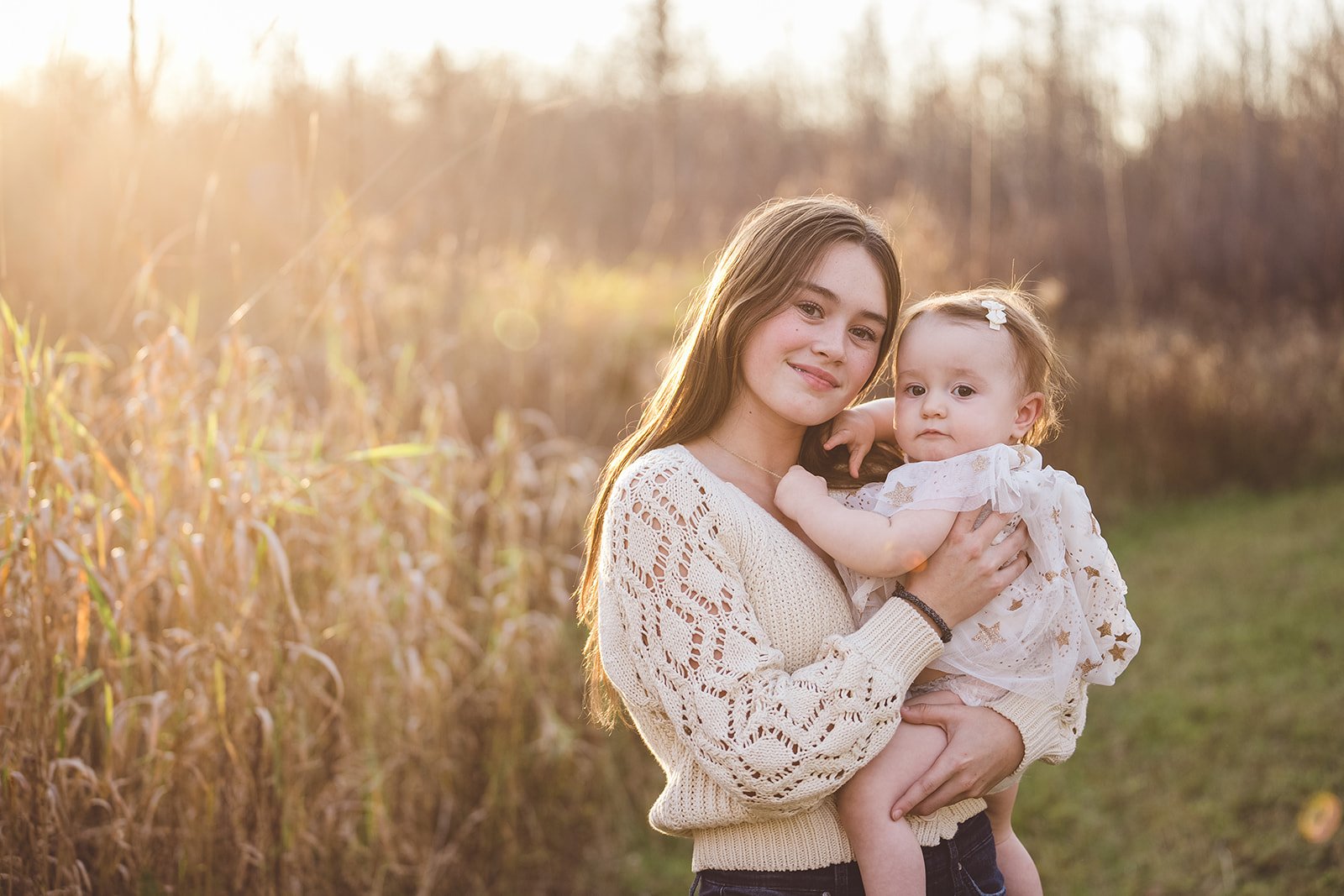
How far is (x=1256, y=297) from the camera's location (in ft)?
32.5

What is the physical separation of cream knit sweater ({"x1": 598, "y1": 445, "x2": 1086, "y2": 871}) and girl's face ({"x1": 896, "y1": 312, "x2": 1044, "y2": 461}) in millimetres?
310

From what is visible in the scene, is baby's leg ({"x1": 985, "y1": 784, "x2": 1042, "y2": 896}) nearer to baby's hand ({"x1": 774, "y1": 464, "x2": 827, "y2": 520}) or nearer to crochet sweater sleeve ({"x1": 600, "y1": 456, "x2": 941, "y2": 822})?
crochet sweater sleeve ({"x1": 600, "y1": 456, "x2": 941, "y2": 822})

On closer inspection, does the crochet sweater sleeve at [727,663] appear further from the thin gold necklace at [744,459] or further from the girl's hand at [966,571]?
the thin gold necklace at [744,459]

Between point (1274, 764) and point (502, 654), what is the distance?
309cm

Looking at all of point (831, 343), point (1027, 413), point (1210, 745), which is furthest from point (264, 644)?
point (1210, 745)

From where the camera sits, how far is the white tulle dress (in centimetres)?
186

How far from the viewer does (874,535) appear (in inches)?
71.1

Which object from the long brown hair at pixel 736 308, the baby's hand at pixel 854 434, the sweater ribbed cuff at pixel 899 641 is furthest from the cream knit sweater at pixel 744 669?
the baby's hand at pixel 854 434

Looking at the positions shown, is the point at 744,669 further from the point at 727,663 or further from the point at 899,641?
the point at 899,641

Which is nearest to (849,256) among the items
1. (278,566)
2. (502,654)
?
(278,566)

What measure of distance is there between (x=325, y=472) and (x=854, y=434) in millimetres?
1291

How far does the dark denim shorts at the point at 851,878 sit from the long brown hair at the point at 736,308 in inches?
15.3

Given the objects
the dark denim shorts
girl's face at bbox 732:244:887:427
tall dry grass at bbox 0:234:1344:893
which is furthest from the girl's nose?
tall dry grass at bbox 0:234:1344:893

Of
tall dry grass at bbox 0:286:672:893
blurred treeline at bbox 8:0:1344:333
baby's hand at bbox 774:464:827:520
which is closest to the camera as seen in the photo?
baby's hand at bbox 774:464:827:520
